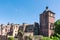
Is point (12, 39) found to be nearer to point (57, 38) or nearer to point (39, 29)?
point (57, 38)

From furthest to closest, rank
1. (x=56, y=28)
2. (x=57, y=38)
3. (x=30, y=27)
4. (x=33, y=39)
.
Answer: (x=30, y=27) → (x=56, y=28) → (x=57, y=38) → (x=33, y=39)

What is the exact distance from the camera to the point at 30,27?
65.1 meters

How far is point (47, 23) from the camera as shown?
59875 millimetres

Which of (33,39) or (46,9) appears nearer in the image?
(33,39)

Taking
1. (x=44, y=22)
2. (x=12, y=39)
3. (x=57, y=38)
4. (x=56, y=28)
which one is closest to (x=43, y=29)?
(x=44, y=22)

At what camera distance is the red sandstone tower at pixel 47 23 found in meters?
59.3

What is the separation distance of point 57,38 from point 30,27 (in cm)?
1561

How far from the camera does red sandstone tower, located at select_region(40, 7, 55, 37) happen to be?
59344 mm

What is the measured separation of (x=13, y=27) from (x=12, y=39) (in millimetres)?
18204

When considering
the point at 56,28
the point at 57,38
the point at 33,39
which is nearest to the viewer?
the point at 33,39

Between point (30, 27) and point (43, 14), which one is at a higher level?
point (43, 14)

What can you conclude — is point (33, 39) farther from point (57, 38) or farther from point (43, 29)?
point (43, 29)

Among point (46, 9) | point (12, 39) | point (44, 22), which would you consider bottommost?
point (12, 39)

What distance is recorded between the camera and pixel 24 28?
66.8m
